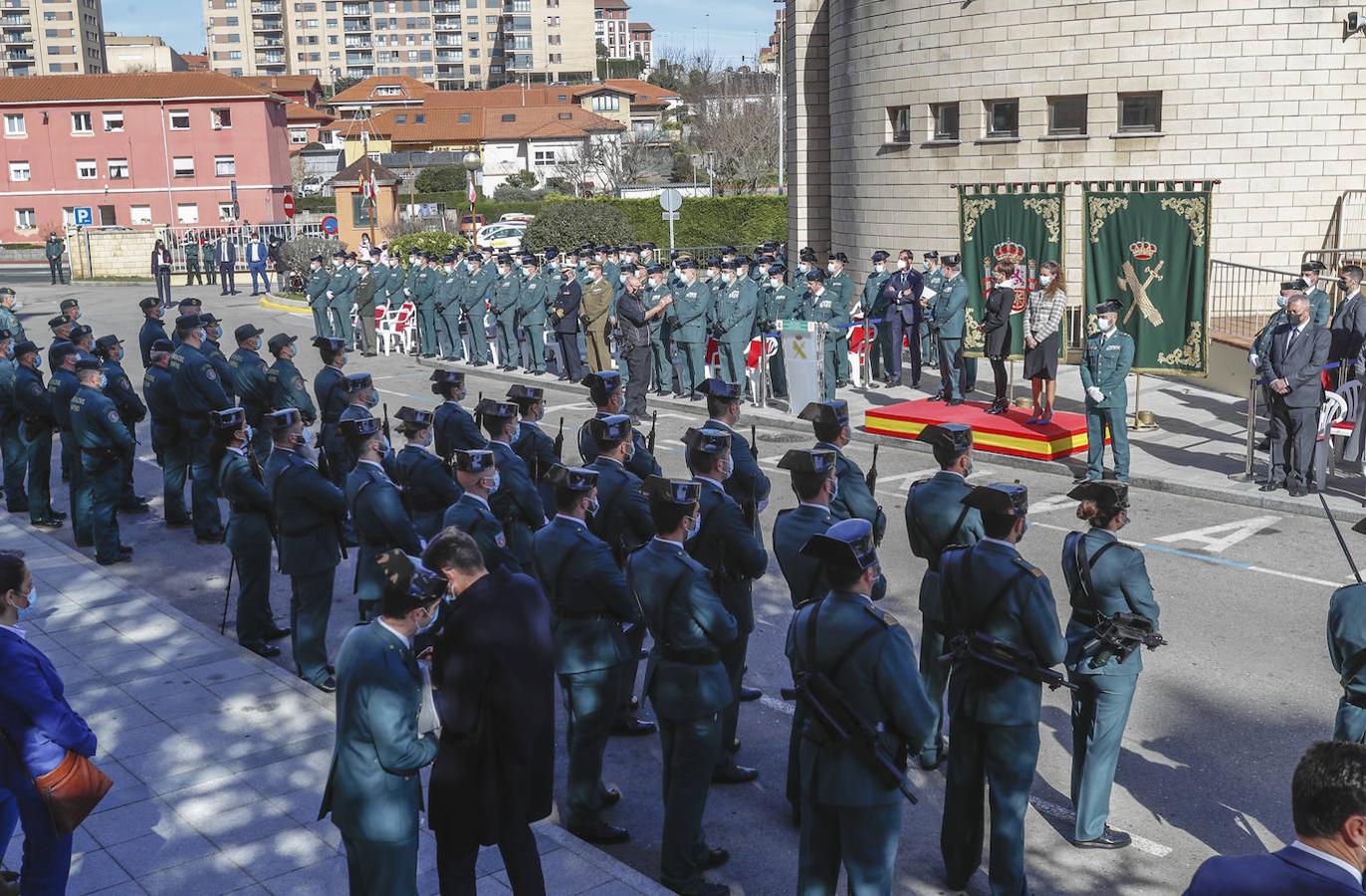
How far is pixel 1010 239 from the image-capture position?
18125 mm

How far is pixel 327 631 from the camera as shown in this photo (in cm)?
1086

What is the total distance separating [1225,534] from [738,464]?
6.45 meters

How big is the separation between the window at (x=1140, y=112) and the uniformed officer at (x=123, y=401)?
16029 mm

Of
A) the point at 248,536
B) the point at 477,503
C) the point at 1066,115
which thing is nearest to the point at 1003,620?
the point at 477,503

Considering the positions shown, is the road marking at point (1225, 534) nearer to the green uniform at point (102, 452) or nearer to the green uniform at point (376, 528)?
the green uniform at point (376, 528)

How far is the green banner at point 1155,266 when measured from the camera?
1627 centimetres

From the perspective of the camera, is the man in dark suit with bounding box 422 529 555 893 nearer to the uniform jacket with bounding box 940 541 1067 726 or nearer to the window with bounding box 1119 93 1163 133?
the uniform jacket with bounding box 940 541 1067 726

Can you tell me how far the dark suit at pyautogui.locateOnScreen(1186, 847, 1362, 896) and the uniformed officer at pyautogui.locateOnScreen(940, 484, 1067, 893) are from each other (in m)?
2.47

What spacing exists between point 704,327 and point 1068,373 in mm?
6518

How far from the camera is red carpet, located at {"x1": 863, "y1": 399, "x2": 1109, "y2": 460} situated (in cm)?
1636

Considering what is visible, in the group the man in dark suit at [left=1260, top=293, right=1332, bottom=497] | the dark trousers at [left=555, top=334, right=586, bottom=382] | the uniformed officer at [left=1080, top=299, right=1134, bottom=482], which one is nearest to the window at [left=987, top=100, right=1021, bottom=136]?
the dark trousers at [left=555, top=334, right=586, bottom=382]

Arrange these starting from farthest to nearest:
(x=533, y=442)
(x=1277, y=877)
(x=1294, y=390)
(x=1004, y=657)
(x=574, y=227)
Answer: (x=574, y=227)
(x=1294, y=390)
(x=533, y=442)
(x=1004, y=657)
(x=1277, y=877)

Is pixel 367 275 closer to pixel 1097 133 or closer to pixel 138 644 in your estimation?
pixel 1097 133

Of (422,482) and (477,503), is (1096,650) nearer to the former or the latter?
(477,503)
